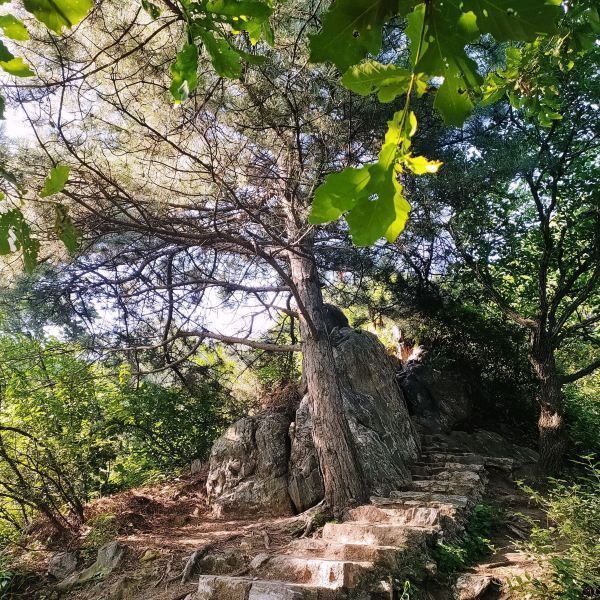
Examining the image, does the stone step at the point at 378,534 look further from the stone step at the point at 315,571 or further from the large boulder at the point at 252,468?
the large boulder at the point at 252,468

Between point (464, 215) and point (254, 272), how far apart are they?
3545 millimetres

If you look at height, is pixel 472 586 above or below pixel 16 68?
below

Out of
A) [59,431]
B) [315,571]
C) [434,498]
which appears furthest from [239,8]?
[59,431]

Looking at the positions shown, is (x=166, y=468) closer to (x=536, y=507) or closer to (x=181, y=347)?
(x=181, y=347)

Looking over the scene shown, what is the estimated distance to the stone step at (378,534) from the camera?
150 inches

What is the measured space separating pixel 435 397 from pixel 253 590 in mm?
6441

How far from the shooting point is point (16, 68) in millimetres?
638

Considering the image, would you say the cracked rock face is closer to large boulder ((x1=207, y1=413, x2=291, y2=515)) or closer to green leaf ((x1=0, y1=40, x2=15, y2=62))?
large boulder ((x1=207, y1=413, x2=291, y2=515))

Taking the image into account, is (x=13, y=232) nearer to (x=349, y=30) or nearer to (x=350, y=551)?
(x=349, y=30)

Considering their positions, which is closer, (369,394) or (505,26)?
(505,26)

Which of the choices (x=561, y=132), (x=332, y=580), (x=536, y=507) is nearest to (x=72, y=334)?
(x=332, y=580)

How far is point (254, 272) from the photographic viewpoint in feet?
24.2

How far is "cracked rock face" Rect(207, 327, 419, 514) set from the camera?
5742 mm

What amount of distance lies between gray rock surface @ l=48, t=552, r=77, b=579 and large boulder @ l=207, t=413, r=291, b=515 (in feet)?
6.45
